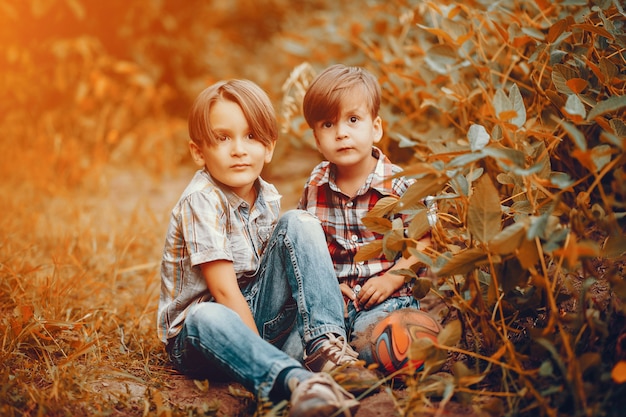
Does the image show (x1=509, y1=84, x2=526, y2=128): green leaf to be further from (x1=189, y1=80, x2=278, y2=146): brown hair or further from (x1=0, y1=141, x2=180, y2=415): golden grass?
(x1=0, y1=141, x2=180, y2=415): golden grass

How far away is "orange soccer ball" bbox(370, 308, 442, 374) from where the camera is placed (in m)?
1.76

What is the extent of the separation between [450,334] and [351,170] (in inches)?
30.0

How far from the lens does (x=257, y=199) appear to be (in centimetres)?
204

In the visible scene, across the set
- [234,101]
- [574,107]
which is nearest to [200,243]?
[234,101]

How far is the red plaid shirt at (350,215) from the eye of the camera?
2.06m

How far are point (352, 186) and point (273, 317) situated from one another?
522mm

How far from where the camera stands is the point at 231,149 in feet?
6.22

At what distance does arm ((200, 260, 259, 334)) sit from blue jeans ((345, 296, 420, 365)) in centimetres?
33

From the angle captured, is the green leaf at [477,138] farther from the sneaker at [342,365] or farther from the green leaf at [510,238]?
the sneaker at [342,365]

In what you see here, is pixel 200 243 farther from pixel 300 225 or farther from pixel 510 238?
pixel 510 238

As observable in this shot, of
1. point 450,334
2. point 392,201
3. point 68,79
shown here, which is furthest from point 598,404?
point 68,79

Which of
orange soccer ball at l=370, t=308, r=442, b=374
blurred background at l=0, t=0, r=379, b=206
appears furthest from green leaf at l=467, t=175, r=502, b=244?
blurred background at l=0, t=0, r=379, b=206

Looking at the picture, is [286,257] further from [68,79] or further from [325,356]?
[68,79]

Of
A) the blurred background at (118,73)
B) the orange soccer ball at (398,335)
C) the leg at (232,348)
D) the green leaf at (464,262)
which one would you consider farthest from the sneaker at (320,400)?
the blurred background at (118,73)
